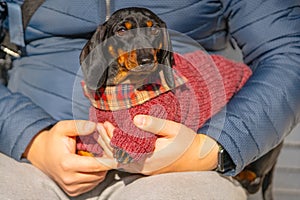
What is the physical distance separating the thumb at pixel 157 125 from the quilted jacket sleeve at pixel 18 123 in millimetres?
211

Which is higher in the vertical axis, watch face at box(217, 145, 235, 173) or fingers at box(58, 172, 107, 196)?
watch face at box(217, 145, 235, 173)

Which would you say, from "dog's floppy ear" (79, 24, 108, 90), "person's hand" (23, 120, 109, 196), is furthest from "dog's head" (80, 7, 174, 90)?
"person's hand" (23, 120, 109, 196)

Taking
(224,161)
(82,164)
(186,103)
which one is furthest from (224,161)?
(82,164)

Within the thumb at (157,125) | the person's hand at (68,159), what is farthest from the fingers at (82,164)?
the thumb at (157,125)

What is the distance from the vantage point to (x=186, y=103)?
1081mm

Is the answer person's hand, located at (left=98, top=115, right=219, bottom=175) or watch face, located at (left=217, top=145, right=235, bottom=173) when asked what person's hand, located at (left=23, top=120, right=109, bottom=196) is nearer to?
person's hand, located at (left=98, top=115, right=219, bottom=175)

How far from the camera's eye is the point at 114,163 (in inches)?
41.1

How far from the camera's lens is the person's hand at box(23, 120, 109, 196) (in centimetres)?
106

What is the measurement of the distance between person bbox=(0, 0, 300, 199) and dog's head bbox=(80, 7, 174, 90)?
3.1 inches

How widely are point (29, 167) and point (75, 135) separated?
114mm

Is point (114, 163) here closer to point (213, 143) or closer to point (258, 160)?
point (213, 143)

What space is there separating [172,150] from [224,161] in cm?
10

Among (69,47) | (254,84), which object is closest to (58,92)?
(69,47)

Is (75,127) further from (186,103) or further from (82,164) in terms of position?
(186,103)
